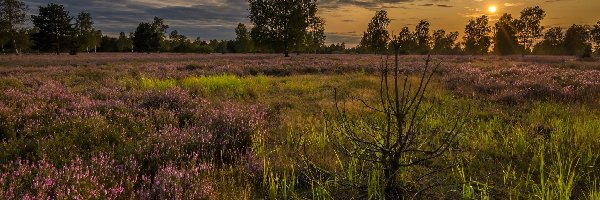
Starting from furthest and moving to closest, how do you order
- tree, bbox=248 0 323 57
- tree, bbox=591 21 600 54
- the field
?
tree, bbox=591 21 600 54 < tree, bbox=248 0 323 57 < the field

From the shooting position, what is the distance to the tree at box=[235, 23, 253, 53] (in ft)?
303

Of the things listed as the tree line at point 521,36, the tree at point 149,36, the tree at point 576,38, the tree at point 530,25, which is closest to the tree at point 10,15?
the tree at point 149,36

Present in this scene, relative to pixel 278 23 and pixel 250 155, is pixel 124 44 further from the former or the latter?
pixel 250 155

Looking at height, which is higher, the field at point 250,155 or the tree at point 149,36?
the tree at point 149,36

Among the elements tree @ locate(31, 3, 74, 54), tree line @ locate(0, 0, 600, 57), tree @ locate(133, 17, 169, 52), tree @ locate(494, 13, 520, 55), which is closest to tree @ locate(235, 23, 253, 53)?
tree line @ locate(0, 0, 600, 57)

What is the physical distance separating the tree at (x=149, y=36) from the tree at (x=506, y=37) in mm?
76531

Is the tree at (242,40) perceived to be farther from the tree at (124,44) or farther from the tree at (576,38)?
the tree at (576,38)

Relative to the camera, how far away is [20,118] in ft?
17.0

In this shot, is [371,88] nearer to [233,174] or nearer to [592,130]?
[592,130]

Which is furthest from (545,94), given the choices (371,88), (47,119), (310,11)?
(310,11)

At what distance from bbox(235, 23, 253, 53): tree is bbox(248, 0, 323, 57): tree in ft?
140

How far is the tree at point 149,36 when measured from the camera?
80.8 m

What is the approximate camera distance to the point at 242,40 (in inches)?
3676

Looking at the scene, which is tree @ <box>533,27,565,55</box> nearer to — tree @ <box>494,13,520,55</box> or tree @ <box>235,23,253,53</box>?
tree @ <box>494,13,520,55</box>
